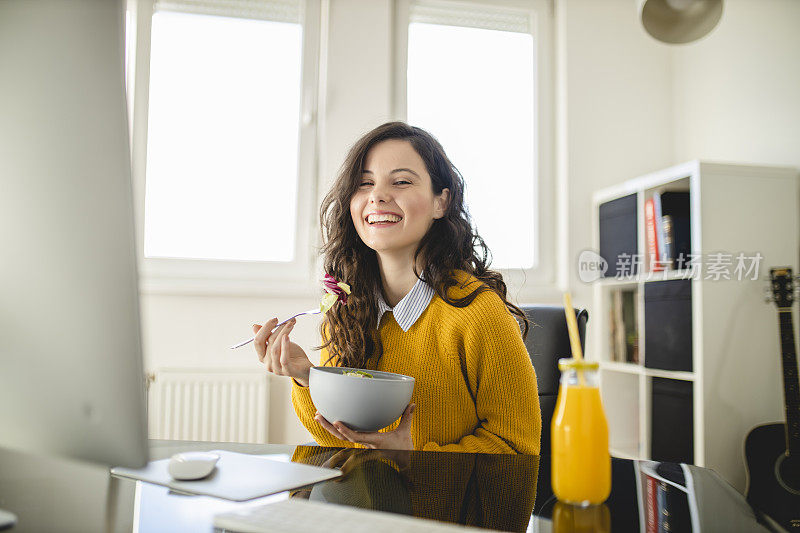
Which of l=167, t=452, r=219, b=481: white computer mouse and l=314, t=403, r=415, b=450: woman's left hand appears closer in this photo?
l=167, t=452, r=219, b=481: white computer mouse

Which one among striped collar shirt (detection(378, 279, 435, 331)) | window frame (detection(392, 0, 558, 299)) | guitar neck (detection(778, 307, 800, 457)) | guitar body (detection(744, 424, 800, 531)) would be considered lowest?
guitar body (detection(744, 424, 800, 531))

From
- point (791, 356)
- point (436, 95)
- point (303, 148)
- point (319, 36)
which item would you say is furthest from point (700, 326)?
point (319, 36)

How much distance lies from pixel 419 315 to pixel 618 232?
5.66ft

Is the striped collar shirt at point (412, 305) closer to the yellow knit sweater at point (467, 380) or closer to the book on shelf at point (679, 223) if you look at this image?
the yellow knit sweater at point (467, 380)

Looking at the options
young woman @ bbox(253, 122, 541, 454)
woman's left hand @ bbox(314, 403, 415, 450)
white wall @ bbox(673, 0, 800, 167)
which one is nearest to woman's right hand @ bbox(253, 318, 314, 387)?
young woman @ bbox(253, 122, 541, 454)

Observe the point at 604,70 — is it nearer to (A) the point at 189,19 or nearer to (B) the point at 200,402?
(A) the point at 189,19

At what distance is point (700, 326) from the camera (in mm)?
2064

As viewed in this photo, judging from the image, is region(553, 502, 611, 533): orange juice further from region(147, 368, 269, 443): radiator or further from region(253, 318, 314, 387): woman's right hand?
region(147, 368, 269, 443): radiator

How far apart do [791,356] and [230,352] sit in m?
2.07

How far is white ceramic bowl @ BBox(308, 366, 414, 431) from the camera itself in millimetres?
754

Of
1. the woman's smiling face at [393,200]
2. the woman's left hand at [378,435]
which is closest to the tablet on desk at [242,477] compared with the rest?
the woman's left hand at [378,435]

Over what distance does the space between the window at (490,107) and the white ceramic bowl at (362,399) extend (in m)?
2.18

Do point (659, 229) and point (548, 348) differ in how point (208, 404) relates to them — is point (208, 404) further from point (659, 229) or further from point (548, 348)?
point (659, 229)

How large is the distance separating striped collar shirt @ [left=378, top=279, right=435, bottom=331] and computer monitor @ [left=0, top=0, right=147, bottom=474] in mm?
734
